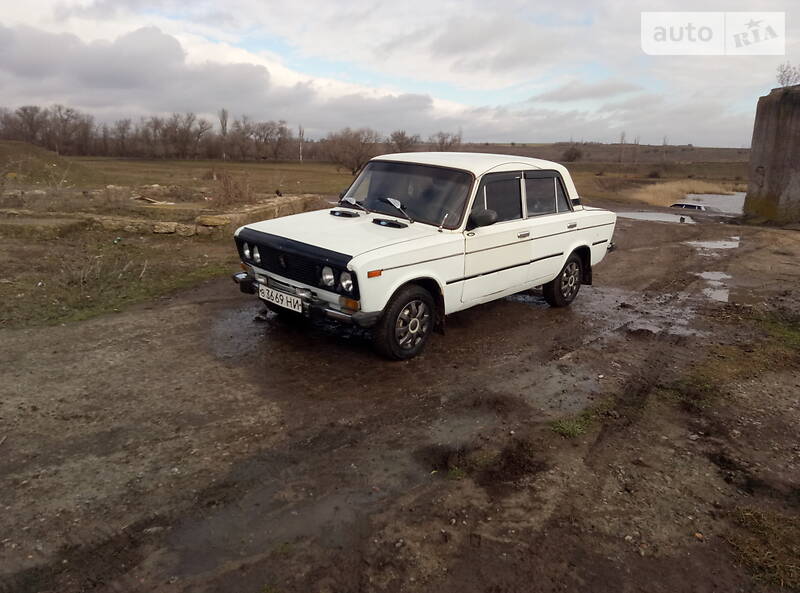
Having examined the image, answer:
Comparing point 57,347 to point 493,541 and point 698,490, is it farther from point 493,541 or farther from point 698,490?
point 698,490

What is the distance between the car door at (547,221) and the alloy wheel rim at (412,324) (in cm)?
180

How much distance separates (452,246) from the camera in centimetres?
535

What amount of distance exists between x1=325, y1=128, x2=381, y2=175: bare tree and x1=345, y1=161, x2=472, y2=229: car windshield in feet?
124

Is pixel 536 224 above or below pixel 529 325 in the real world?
above

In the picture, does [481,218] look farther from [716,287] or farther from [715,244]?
[715,244]

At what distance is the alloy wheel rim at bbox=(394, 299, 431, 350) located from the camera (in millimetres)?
5195

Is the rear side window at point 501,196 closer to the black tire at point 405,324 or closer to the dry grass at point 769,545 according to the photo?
the black tire at point 405,324

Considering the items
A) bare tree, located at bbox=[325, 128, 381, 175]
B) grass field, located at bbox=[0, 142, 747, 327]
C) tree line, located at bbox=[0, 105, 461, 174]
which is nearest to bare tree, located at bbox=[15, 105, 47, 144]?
tree line, located at bbox=[0, 105, 461, 174]

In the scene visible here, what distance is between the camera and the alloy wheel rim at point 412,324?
205 inches

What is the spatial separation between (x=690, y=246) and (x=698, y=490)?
36.2ft

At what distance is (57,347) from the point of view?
542 centimetres

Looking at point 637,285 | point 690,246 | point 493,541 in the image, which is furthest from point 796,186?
point 493,541

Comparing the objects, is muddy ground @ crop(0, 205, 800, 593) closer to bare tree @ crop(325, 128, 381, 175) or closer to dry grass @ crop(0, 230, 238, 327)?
dry grass @ crop(0, 230, 238, 327)

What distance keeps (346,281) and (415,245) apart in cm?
77
